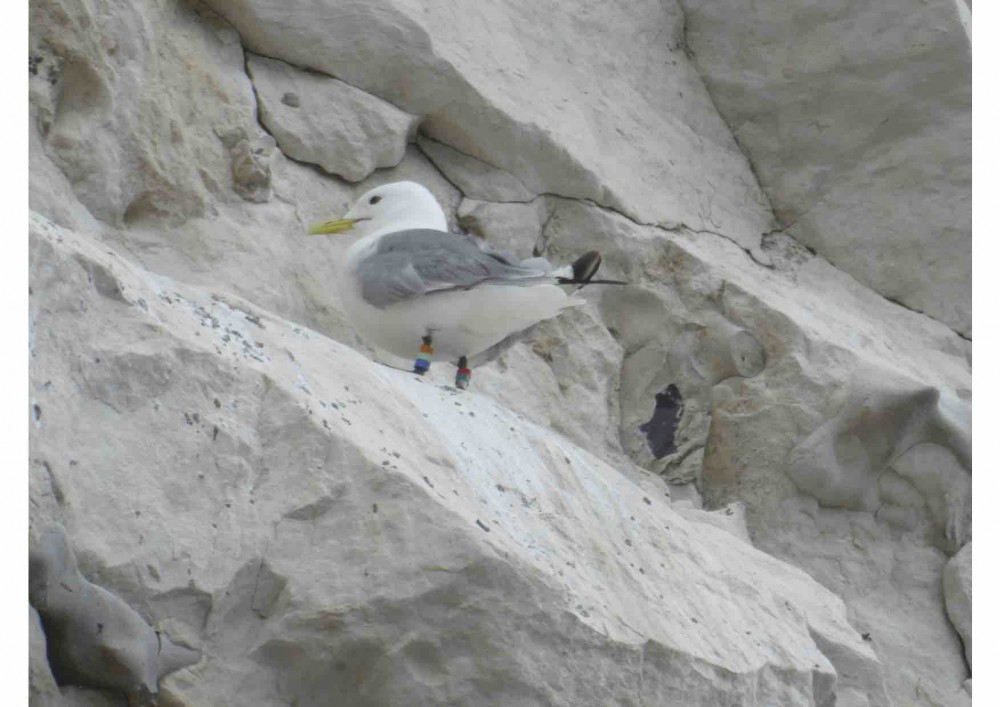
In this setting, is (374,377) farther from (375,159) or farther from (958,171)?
(958,171)

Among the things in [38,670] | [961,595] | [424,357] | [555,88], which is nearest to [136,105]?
[424,357]

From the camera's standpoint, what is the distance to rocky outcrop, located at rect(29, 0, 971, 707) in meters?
2.82

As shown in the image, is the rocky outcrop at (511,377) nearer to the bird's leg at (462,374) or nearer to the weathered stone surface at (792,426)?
the weathered stone surface at (792,426)

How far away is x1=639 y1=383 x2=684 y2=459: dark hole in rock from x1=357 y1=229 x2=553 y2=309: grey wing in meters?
1.29

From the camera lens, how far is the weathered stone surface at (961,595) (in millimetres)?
4984

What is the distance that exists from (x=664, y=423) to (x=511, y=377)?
615mm

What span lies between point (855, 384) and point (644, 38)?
161 centimetres

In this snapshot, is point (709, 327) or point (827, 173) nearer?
point (709, 327)

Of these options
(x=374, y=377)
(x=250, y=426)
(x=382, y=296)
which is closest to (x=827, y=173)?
(x=382, y=296)

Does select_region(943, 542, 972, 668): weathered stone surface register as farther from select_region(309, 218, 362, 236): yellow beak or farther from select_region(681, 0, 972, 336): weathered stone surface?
select_region(309, 218, 362, 236): yellow beak

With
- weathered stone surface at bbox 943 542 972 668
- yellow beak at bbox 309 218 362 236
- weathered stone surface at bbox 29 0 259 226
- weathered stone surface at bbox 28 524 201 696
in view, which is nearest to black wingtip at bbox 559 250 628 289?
yellow beak at bbox 309 218 362 236

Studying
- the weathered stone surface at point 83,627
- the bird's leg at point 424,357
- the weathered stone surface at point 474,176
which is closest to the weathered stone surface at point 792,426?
the weathered stone surface at point 474,176

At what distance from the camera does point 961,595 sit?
502 cm

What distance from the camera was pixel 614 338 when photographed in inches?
205
